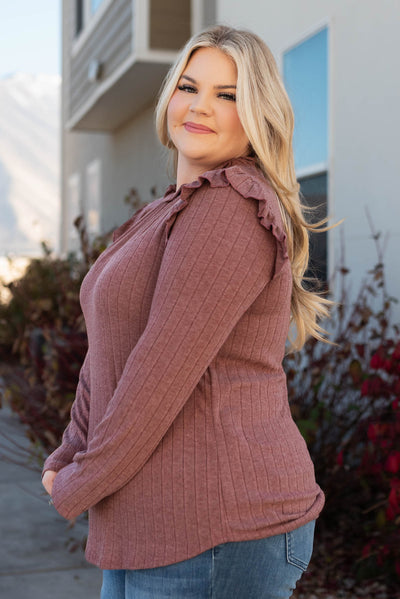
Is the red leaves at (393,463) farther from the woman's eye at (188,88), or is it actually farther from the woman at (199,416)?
the woman's eye at (188,88)

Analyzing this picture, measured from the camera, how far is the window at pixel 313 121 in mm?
4934

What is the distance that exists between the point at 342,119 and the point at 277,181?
311 cm

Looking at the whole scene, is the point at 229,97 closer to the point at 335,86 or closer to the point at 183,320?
the point at 183,320

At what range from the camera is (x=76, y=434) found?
1829mm

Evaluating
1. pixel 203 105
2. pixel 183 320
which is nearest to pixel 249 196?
pixel 183 320

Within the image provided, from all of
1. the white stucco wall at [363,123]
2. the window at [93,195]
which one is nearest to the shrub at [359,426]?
the white stucco wall at [363,123]

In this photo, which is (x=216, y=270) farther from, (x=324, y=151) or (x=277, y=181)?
(x=324, y=151)

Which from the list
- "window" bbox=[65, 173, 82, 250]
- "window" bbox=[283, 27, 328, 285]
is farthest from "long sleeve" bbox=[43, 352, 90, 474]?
"window" bbox=[65, 173, 82, 250]

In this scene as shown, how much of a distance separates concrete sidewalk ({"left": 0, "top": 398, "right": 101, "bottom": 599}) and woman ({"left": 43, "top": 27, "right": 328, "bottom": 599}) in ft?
6.69

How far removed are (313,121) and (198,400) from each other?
3916mm

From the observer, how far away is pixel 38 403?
16.6ft

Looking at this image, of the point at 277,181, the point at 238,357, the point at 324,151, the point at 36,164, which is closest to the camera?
the point at 238,357

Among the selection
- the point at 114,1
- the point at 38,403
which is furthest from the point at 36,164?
the point at 38,403

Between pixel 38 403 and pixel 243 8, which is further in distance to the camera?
pixel 243 8
